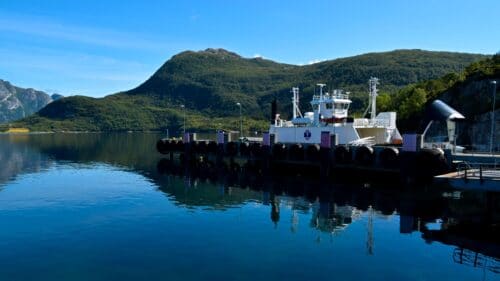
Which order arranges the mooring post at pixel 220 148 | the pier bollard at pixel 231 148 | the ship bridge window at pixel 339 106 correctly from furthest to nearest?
the mooring post at pixel 220 148
the pier bollard at pixel 231 148
the ship bridge window at pixel 339 106

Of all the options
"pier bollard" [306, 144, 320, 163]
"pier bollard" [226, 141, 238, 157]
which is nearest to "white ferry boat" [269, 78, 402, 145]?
"pier bollard" [306, 144, 320, 163]

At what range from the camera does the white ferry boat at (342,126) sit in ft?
150

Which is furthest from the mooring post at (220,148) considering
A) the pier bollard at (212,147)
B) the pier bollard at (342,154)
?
the pier bollard at (342,154)

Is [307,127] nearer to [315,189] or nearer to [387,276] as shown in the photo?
[315,189]

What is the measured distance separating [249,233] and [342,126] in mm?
25996

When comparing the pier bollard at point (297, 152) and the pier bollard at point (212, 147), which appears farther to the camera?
the pier bollard at point (212, 147)

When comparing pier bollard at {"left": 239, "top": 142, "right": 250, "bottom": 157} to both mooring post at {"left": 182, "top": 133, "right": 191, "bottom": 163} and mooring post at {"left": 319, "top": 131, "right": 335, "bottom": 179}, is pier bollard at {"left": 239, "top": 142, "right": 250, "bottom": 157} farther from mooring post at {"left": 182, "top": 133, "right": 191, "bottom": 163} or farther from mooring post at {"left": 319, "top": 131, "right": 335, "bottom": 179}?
mooring post at {"left": 319, "top": 131, "right": 335, "bottom": 179}

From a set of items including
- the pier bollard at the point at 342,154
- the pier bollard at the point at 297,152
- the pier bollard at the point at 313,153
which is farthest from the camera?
the pier bollard at the point at 297,152

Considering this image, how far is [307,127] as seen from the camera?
50.0 metres

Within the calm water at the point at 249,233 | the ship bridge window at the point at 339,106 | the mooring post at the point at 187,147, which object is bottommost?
the calm water at the point at 249,233

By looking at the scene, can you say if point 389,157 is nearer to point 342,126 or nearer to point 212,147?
point 342,126

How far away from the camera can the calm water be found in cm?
1748

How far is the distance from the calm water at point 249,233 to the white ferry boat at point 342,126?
8.48 meters

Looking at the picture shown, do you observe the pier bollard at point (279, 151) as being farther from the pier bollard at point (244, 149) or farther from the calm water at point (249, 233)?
the calm water at point (249, 233)
